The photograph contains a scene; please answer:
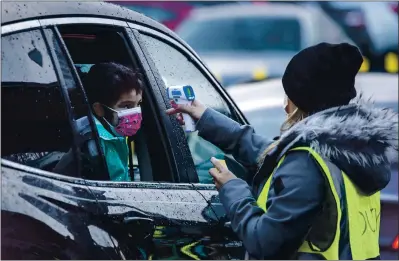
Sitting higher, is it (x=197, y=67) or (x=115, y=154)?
(x=197, y=67)

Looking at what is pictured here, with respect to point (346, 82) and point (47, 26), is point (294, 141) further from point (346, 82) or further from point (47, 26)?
point (47, 26)

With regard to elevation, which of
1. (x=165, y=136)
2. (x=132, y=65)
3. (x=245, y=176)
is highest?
(x=132, y=65)

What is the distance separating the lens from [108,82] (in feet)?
10.6

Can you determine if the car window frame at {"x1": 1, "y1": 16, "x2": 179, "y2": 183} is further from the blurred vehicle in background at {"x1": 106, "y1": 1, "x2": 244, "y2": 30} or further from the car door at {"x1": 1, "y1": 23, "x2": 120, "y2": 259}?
the blurred vehicle in background at {"x1": 106, "y1": 1, "x2": 244, "y2": 30}

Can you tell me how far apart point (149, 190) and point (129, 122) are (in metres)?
0.25

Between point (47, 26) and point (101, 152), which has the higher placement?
point (47, 26)

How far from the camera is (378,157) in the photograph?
3078 millimetres

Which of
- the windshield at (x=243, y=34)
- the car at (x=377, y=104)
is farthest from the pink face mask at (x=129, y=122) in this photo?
the windshield at (x=243, y=34)

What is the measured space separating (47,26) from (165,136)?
26.9 inches

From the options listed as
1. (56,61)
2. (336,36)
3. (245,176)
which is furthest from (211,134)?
(336,36)

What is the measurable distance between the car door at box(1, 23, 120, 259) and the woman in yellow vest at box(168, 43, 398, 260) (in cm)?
44

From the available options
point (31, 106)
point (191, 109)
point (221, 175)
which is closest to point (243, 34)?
point (191, 109)

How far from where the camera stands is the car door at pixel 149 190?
9.75 ft

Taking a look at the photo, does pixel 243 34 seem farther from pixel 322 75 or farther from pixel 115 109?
pixel 322 75
